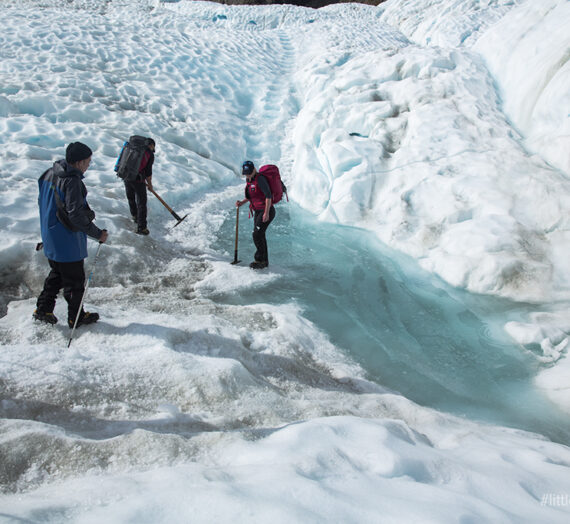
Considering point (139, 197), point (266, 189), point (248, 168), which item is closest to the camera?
point (248, 168)

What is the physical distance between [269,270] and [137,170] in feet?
7.93

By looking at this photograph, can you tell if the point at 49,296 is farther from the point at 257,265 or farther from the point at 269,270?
the point at 269,270

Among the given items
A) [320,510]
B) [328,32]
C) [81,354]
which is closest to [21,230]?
[81,354]

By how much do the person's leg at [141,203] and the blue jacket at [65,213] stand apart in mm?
2540

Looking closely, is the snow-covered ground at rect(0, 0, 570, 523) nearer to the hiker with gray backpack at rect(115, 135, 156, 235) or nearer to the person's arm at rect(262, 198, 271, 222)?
the hiker with gray backpack at rect(115, 135, 156, 235)

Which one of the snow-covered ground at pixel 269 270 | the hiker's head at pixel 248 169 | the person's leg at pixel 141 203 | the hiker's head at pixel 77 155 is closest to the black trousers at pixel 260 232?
the snow-covered ground at pixel 269 270

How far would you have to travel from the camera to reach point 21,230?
482 cm

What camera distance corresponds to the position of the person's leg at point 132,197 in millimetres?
5829

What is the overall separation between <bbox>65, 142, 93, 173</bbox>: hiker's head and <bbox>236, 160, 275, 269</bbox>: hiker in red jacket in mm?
2286

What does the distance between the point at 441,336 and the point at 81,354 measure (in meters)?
3.77

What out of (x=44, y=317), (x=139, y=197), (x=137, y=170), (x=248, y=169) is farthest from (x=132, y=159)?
(x=44, y=317)

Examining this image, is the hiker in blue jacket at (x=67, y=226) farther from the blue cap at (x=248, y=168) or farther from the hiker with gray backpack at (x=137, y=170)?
the hiker with gray backpack at (x=137, y=170)

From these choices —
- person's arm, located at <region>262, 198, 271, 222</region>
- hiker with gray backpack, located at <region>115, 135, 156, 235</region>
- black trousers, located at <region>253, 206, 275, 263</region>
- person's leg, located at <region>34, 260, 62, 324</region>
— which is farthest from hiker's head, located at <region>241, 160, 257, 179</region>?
person's leg, located at <region>34, 260, 62, 324</region>

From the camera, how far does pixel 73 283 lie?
3.40 m
